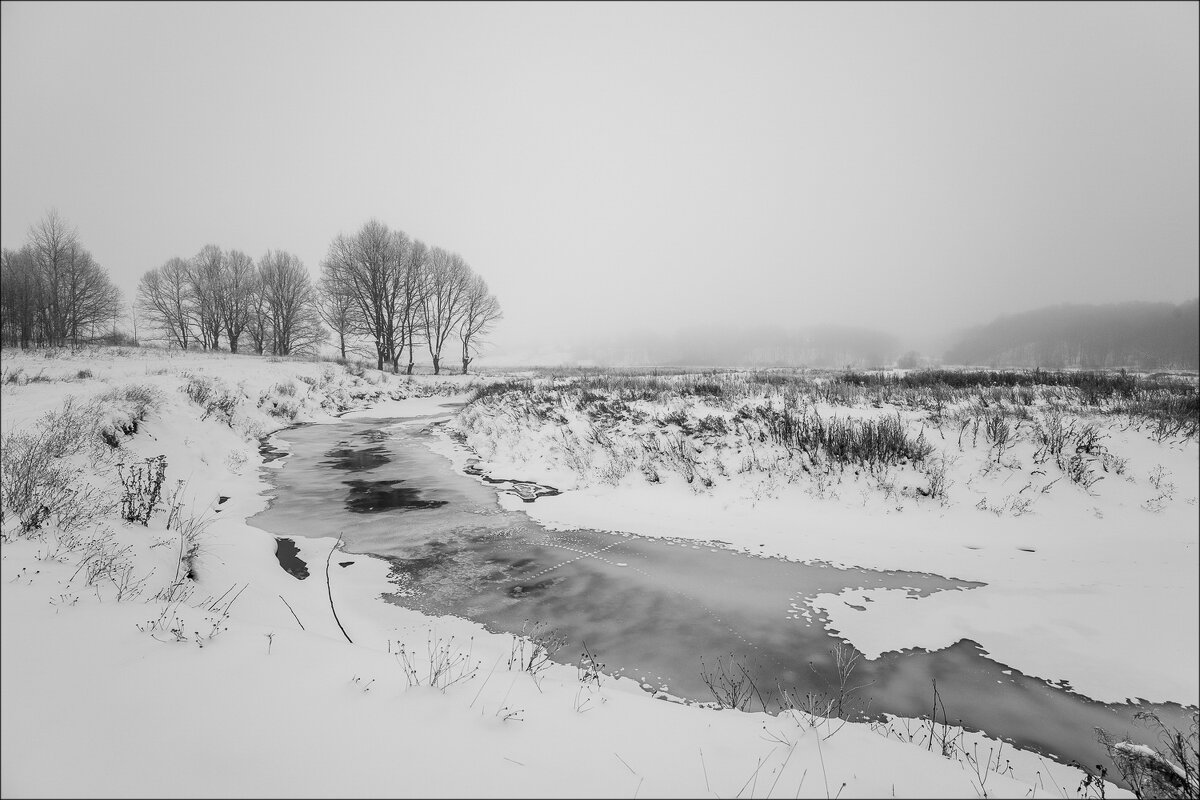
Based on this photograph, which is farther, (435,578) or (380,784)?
(435,578)

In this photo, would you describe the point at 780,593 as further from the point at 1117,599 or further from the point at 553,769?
the point at 553,769

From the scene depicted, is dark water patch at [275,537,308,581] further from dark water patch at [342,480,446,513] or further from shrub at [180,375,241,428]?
shrub at [180,375,241,428]

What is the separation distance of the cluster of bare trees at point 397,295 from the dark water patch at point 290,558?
3274 cm

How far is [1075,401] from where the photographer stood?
12156 mm

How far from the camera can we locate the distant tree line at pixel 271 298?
32406 mm

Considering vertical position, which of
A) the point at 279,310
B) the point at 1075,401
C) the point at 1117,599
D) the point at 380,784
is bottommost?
the point at 1117,599

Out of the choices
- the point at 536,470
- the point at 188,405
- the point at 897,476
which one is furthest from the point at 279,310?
the point at 897,476

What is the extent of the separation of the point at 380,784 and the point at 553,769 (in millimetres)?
762

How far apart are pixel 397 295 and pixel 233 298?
18375 millimetres

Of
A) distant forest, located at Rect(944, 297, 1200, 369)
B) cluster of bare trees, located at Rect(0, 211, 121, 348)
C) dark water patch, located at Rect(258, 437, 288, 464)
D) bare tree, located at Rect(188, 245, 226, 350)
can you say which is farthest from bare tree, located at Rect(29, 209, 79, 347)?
distant forest, located at Rect(944, 297, 1200, 369)

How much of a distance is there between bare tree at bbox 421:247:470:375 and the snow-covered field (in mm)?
29782

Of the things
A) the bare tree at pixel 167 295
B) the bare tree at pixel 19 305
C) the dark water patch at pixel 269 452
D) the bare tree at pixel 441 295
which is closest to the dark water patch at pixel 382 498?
the dark water patch at pixel 269 452

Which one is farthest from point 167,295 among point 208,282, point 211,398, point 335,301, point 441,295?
point 211,398

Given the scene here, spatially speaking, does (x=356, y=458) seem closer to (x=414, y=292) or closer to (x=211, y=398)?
(x=211, y=398)
